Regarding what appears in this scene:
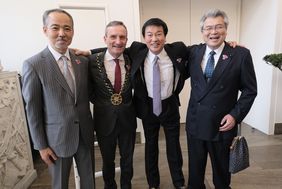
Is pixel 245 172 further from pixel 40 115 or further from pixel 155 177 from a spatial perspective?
pixel 40 115

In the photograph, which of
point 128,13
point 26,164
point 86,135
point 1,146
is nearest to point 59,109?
point 86,135

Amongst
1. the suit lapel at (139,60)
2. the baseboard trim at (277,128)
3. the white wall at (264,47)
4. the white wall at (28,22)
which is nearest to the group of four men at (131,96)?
the suit lapel at (139,60)

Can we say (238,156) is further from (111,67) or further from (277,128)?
(277,128)

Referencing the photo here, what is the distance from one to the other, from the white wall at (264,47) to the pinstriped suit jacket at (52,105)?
2.85 meters

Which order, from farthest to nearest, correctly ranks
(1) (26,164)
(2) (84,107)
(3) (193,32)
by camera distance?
(3) (193,32), (1) (26,164), (2) (84,107)

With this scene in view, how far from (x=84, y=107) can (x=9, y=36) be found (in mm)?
2033

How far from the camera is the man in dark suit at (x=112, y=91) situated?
5.66 feet

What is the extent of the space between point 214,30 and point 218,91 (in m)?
0.43

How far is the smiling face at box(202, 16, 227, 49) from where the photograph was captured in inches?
61.8

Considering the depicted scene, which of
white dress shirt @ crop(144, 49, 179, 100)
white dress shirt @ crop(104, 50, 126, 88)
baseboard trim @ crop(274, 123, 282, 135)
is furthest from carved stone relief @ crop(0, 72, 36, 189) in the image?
baseboard trim @ crop(274, 123, 282, 135)

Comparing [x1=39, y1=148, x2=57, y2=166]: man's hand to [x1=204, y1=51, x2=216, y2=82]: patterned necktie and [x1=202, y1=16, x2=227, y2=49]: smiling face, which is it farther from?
[x1=202, y1=16, x2=227, y2=49]: smiling face

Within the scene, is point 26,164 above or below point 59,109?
below

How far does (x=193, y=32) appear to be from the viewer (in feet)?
12.2

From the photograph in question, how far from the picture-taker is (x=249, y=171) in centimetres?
244
